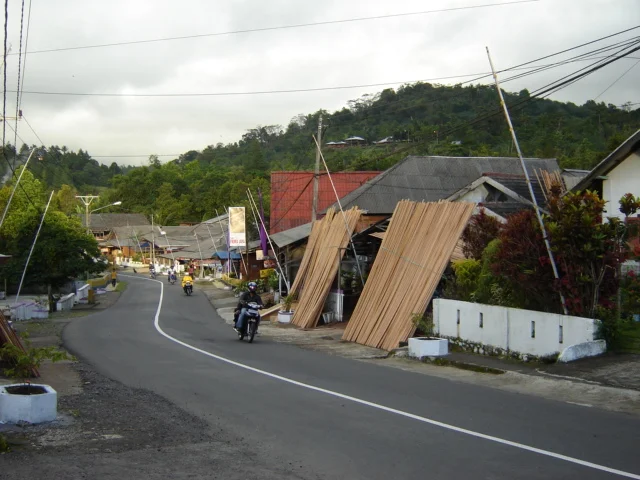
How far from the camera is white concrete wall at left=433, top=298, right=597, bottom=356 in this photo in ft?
44.1

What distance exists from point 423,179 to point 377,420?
32.3 meters

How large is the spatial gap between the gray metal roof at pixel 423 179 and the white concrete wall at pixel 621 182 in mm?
17808

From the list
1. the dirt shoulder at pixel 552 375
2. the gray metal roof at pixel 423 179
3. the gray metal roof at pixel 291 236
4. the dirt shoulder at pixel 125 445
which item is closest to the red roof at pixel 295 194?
the gray metal roof at pixel 423 179

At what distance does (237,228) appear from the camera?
2003 inches

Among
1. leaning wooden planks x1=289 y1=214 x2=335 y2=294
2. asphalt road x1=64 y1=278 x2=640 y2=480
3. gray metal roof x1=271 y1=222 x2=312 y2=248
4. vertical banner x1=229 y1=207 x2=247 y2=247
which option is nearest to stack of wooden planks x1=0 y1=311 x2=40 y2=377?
asphalt road x1=64 y1=278 x2=640 y2=480

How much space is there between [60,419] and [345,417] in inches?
149

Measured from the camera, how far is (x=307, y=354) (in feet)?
58.4

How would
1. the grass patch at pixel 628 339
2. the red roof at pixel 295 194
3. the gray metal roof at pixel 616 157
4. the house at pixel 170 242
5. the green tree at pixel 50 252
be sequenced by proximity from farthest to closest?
1. the house at pixel 170 242
2. the red roof at pixel 295 194
3. the green tree at pixel 50 252
4. the gray metal roof at pixel 616 157
5. the grass patch at pixel 628 339

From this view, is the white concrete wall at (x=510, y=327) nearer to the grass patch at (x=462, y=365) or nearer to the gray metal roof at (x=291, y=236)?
the grass patch at (x=462, y=365)

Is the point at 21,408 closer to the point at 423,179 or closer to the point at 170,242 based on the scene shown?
the point at 423,179

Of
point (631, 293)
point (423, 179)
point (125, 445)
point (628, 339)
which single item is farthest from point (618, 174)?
point (423, 179)

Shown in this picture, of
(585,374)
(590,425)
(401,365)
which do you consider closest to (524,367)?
(585,374)

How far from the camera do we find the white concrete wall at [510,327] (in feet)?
44.1

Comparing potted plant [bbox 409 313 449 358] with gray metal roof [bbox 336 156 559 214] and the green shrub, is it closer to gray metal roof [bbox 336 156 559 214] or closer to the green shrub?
the green shrub
